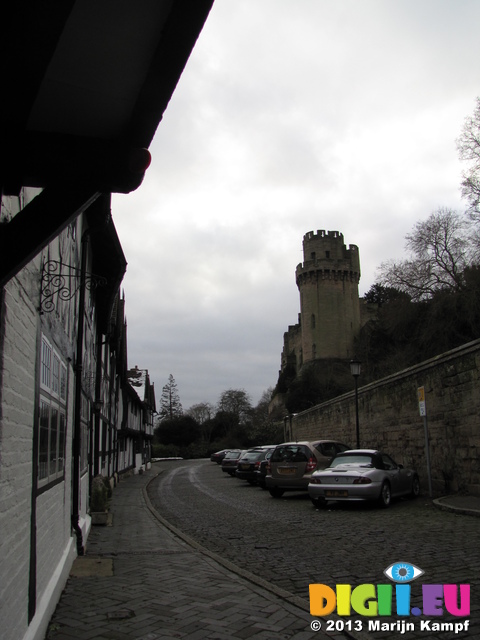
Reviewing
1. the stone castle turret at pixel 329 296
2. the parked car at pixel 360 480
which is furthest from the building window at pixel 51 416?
the stone castle turret at pixel 329 296

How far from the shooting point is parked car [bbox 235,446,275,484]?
22516mm

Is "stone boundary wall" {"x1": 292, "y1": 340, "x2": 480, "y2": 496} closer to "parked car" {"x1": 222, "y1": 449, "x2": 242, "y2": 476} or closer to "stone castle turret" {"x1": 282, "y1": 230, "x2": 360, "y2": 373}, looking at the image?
"parked car" {"x1": 222, "y1": 449, "x2": 242, "y2": 476}

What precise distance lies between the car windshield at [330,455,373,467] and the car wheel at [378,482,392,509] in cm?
57

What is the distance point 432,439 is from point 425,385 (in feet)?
5.22

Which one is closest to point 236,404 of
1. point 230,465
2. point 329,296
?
point 329,296

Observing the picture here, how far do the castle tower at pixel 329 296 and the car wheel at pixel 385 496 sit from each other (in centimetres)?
6371

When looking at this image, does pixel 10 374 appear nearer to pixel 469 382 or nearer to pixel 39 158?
pixel 39 158

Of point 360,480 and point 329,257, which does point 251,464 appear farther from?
point 329,257

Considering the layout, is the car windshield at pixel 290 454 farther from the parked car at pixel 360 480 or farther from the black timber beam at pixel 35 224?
the black timber beam at pixel 35 224

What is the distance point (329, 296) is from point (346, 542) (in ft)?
230

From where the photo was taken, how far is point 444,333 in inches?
1284

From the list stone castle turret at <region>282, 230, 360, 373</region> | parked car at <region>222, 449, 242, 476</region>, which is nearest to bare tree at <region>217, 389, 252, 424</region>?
stone castle turret at <region>282, 230, 360, 373</region>

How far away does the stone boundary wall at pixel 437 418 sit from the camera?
13.9m

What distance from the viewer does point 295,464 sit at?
1645 centimetres
